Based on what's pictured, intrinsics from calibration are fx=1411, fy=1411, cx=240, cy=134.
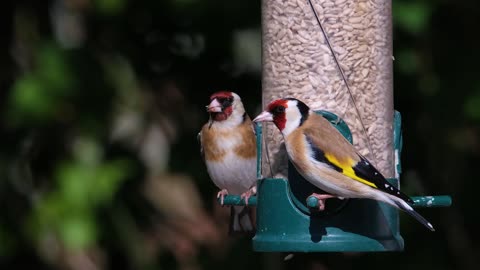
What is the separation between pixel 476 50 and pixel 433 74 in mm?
269

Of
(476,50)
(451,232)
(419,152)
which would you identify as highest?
(476,50)

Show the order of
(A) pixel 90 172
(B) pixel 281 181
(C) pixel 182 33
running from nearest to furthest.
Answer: (B) pixel 281 181, (A) pixel 90 172, (C) pixel 182 33

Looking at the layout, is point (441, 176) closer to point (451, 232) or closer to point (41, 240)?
point (451, 232)

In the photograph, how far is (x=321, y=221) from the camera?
→ 18.5 feet

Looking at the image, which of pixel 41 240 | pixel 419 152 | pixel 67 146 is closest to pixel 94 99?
pixel 67 146

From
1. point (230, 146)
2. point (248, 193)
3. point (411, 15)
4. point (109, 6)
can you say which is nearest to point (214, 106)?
point (230, 146)

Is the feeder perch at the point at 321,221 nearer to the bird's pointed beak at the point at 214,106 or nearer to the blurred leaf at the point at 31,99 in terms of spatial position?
the bird's pointed beak at the point at 214,106

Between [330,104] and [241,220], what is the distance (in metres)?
1.14

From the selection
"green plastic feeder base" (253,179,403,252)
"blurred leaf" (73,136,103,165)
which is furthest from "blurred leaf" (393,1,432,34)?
"green plastic feeder base" (253,179,403,252)

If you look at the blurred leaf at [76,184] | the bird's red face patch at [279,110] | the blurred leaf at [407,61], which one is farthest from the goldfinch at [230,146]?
the blurred leaf at [407,61]

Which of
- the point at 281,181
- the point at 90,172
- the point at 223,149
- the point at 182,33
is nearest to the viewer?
the point at 281,181

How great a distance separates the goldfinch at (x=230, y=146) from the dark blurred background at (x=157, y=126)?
2.89ft

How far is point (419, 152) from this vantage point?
793 centimetres

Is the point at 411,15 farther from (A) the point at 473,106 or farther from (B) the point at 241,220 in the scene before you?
(B) the point at 241,220
